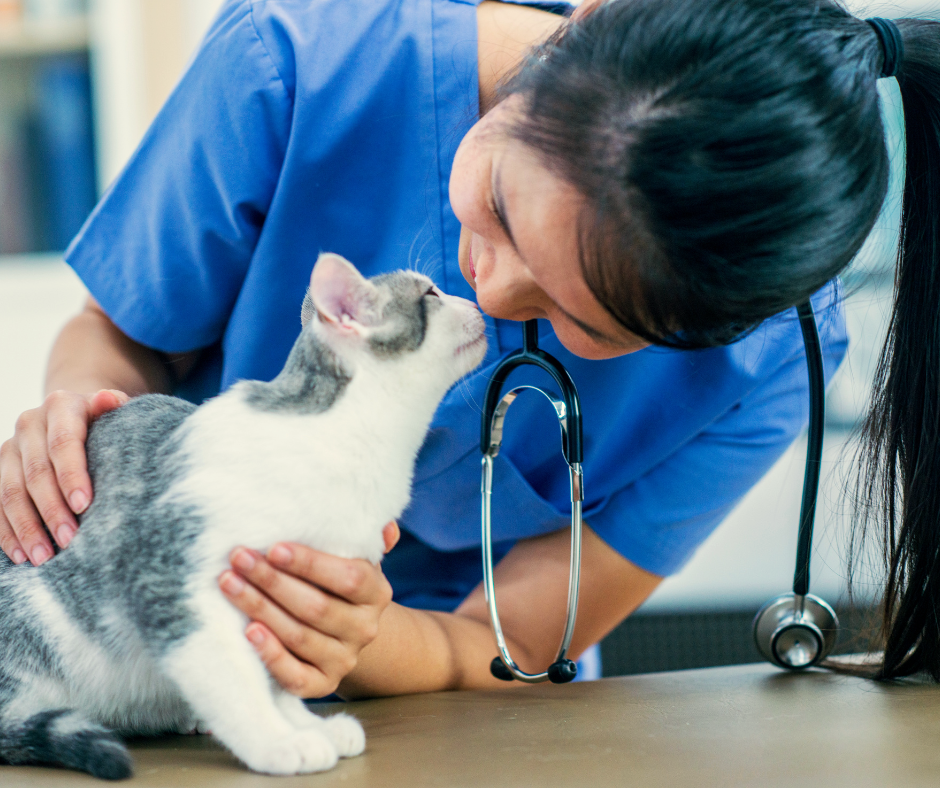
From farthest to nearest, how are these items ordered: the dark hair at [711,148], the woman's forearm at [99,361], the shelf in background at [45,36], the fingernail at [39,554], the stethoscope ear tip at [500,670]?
the shelf in background at [45,36]
the woman's forearm at [99,361]
the stethoscope ear tip at [500,670]
the fingernail at [39,554]
the dark hair at [711,148]

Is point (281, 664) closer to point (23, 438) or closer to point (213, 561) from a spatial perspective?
point (213, 561)

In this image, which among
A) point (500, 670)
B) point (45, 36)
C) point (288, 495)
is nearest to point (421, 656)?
point (500, 670)

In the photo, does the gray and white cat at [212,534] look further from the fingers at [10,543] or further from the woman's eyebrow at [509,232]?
the woman's eyebrow at [509,232]

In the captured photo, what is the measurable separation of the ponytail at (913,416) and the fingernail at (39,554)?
69cm

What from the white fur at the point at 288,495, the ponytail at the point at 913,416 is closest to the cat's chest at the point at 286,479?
the white fur at the point at 288,495

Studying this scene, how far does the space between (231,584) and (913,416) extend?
1.94ft

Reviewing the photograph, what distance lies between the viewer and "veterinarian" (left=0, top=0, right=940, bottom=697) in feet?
1.79

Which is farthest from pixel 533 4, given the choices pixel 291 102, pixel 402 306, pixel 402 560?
pixel 402 560

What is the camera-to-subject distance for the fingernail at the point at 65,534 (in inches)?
24.3

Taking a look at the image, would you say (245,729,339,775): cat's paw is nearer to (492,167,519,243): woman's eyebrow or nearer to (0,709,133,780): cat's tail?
(0,709,133,780): cat's tail

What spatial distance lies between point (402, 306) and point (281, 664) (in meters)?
0.29

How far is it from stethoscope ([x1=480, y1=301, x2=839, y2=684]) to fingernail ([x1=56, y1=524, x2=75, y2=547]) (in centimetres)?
33

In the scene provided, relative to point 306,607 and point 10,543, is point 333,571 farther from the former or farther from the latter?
point 10,543

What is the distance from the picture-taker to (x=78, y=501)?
62 cm
